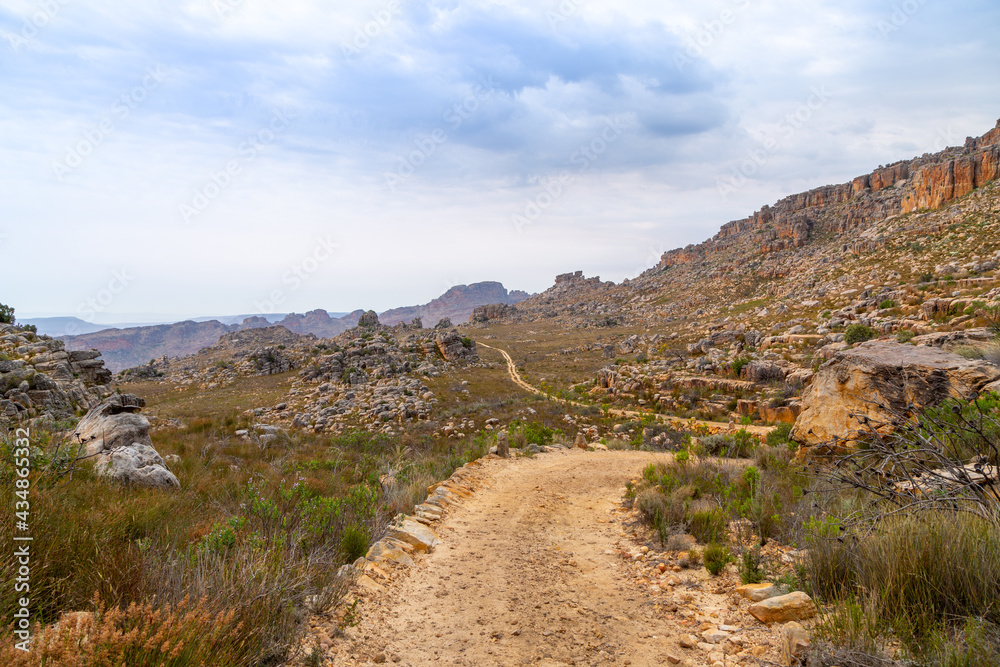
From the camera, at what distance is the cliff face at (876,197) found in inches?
1715

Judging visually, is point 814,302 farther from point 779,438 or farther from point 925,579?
point 925,579

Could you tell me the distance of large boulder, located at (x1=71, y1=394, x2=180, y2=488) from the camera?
562cm

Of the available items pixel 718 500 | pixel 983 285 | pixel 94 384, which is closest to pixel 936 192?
pixel 983 285

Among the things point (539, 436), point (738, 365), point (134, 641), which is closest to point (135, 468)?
point (134, 641)

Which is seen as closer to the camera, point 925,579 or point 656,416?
point 925,579

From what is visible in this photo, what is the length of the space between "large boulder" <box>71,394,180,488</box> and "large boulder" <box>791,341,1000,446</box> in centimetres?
1001

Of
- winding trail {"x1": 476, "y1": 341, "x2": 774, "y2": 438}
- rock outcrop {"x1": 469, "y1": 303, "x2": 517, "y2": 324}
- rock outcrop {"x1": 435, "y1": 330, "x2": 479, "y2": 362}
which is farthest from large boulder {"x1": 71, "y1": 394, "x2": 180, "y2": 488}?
rock outcrop {"x1": 469, "y1": 303, "x2": 517, "y2": 324}

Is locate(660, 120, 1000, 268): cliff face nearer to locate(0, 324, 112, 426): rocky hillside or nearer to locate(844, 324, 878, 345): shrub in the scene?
locate(844, 324, 878, 345): shrub

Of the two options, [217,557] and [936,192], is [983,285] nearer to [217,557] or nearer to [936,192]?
[217,557]

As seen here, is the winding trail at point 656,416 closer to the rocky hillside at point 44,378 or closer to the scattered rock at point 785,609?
the scattered rock at point 785,609

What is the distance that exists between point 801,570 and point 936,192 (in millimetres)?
62992

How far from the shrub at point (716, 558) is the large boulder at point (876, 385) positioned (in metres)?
3.14

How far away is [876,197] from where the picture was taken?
66688 millimetres

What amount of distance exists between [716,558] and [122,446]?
8.53 m
